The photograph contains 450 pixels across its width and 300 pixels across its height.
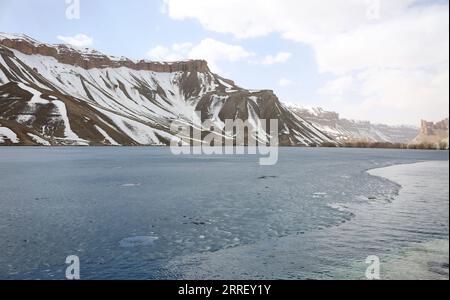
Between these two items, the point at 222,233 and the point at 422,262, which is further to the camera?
the point at 222,233

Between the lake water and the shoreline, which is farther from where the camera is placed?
the lake water

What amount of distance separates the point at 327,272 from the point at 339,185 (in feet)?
128

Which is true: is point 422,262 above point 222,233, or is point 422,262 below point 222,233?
below

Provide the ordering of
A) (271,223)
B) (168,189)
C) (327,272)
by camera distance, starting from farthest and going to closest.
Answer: (168,189)
(271,223)
(327,272)

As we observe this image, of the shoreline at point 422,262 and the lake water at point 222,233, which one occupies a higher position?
the lake water at point 222,233

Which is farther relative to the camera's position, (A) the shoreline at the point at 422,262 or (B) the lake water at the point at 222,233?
(B) the lake water at the point at 222,233

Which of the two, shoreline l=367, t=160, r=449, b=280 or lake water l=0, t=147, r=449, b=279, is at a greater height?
lake water l=0, t=147, r=449, b=279

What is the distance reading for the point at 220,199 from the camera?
42.8 meters
